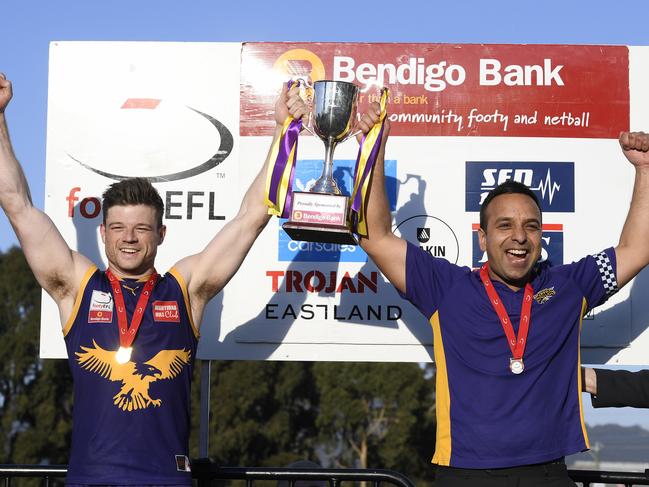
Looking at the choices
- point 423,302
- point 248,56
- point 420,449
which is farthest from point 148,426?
point 420,449

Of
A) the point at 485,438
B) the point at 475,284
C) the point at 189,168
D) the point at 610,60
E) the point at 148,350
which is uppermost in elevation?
the point at 610,60

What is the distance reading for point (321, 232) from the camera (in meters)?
4.43

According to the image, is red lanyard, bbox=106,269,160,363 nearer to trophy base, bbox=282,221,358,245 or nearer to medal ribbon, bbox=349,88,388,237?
trophy base, bbox=282,221,358,245

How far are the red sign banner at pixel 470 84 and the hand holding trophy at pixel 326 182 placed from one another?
131 cm

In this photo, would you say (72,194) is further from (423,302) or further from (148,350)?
(423,302)

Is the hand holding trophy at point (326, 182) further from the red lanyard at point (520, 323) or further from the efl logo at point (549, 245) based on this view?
the efl logo at point (549, 245)

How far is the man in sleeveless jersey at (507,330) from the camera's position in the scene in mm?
4012

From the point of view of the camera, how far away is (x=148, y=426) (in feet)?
13.7

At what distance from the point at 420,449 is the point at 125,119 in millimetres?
31925

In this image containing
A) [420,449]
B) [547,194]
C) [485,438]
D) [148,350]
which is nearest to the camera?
[485,438]

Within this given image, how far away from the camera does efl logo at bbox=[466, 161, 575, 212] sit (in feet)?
19.5

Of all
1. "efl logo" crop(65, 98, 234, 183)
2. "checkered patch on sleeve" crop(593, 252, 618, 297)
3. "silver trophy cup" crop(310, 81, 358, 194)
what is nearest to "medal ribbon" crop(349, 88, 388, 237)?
"silver trophy cup" crop(310, 81, 358, 194)

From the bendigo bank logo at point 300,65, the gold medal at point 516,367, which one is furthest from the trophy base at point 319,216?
the bendigo bank logo at point 300,65

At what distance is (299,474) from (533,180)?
2.35 m
